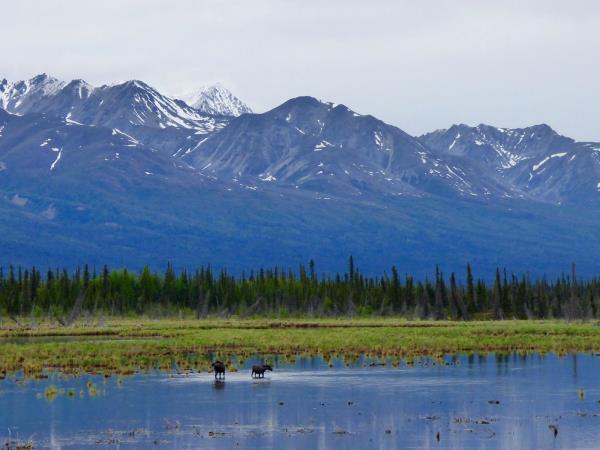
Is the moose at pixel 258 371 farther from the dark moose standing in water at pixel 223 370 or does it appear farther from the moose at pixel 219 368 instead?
the moose at pixel 219 368

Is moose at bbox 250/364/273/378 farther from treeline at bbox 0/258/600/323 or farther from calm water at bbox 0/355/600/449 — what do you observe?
treeline at bbox 0/258/600/323

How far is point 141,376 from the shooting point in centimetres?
5184

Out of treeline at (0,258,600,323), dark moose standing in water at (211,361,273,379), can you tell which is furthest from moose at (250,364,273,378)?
treeline at (0,258,600,323)

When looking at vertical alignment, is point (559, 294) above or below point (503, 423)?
above

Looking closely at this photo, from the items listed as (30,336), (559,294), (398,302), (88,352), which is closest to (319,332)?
(30,336)

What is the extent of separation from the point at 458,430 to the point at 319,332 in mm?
51155

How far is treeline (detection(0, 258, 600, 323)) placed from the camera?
385ft

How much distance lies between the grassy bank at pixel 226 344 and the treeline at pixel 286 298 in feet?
78.3

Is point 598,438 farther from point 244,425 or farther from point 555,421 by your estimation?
point 244,425

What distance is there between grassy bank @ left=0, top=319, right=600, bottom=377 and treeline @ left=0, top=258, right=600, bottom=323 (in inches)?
940

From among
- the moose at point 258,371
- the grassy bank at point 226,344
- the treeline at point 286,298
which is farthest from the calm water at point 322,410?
the treeline at point 286,298

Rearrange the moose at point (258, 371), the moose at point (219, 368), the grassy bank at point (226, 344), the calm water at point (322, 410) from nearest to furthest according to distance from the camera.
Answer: the calm water at point (322, 410), the moose at point (219, 368), the moose at point (258, 371), the grassy bank at point (226, 344)

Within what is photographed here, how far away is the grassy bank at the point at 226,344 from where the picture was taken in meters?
58.4

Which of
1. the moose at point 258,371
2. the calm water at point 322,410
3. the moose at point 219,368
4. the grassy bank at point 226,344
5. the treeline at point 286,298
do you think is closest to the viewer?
the calm water at point 322,410
